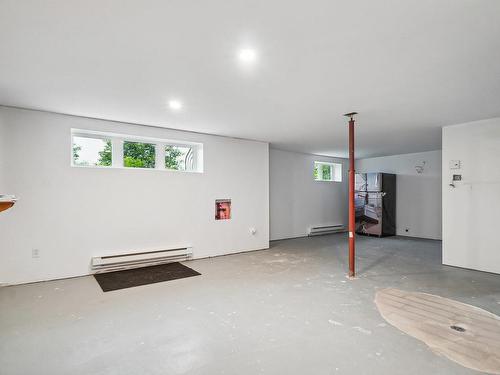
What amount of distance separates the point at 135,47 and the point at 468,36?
275 centimetres

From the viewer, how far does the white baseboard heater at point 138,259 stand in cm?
446

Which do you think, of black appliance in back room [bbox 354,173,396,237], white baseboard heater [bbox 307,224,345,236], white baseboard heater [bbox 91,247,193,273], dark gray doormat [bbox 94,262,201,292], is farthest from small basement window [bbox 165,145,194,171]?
black appliance in back room [bbox 354,173,396,237]

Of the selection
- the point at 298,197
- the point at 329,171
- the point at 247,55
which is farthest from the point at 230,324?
the point at 329,171

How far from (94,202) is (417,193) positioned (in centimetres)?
852

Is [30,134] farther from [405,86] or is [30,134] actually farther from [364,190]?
[364,190]

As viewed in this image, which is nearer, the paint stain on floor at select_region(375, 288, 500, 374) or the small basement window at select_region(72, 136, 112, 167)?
the paint stain on floor at select_region(375, 288, 500, 374)

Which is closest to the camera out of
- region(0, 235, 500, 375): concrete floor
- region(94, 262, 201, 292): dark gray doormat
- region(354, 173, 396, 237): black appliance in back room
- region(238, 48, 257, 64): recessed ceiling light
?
region(0, 235, 500, 375): concrete floor

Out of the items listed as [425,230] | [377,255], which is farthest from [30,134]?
[425,230]

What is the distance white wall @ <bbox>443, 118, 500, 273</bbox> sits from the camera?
456 centimetres

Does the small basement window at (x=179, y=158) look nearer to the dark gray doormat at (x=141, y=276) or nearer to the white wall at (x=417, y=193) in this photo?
the dark gray doormat at (x=141, y=276)

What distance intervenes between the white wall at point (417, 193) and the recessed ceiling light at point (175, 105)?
7.45m

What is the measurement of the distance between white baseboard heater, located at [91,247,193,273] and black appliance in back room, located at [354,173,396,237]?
5.77m

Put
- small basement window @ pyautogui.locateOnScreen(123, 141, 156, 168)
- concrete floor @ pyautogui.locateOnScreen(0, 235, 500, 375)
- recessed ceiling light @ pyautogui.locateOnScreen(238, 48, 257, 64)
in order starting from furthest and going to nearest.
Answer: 1. small basement window @ pyautogui.locateOnScreen(123, 141, 156, 168)
2. recessed ceiling light @ pyautogui.locateOnScreen(238, 48, 257, 64)
3. concrete floor @ pyautogui.locateOnScreen(0, 235, 500, 375)

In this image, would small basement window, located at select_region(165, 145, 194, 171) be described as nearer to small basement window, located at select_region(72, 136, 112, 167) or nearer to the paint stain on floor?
small basement window, located at select_region(72, 136, 112, 167)
